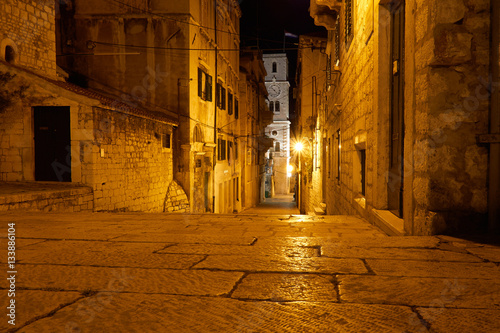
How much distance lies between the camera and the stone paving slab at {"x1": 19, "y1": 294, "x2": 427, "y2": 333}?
158 centimetres

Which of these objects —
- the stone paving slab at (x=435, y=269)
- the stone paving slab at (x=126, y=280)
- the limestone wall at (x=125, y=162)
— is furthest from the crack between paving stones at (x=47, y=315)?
the limestone wall at (x=125, y=162)

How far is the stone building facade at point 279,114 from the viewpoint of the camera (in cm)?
5300

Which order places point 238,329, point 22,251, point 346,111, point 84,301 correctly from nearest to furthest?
point 238,329
point 84,301
point 22,251
point 346,111

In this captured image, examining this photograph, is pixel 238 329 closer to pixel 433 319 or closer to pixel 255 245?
pixel 433 319

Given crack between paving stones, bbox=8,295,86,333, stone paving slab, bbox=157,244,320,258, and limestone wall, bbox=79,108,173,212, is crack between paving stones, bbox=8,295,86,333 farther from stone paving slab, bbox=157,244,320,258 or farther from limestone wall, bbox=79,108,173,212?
limestone wall, bbox=79,108,173,212

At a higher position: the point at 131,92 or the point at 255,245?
the point at 131,92

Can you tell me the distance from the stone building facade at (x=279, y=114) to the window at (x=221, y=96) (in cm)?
3213

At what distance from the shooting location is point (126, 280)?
220cm

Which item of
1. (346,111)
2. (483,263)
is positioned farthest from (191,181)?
(483,263)

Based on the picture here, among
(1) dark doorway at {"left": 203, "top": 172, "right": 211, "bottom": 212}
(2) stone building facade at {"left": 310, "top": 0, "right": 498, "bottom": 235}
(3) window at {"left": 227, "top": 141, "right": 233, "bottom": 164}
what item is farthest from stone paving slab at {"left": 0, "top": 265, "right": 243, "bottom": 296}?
(3) window at {"left": 227, "top": 141, "right": 233, "bottom": 164}

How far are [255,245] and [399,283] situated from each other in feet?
4.52

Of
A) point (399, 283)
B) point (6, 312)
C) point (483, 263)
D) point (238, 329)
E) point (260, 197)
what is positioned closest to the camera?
point (238, 329)

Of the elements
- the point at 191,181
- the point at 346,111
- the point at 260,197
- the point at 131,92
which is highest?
the point at 131,92

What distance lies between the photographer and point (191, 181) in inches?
593
